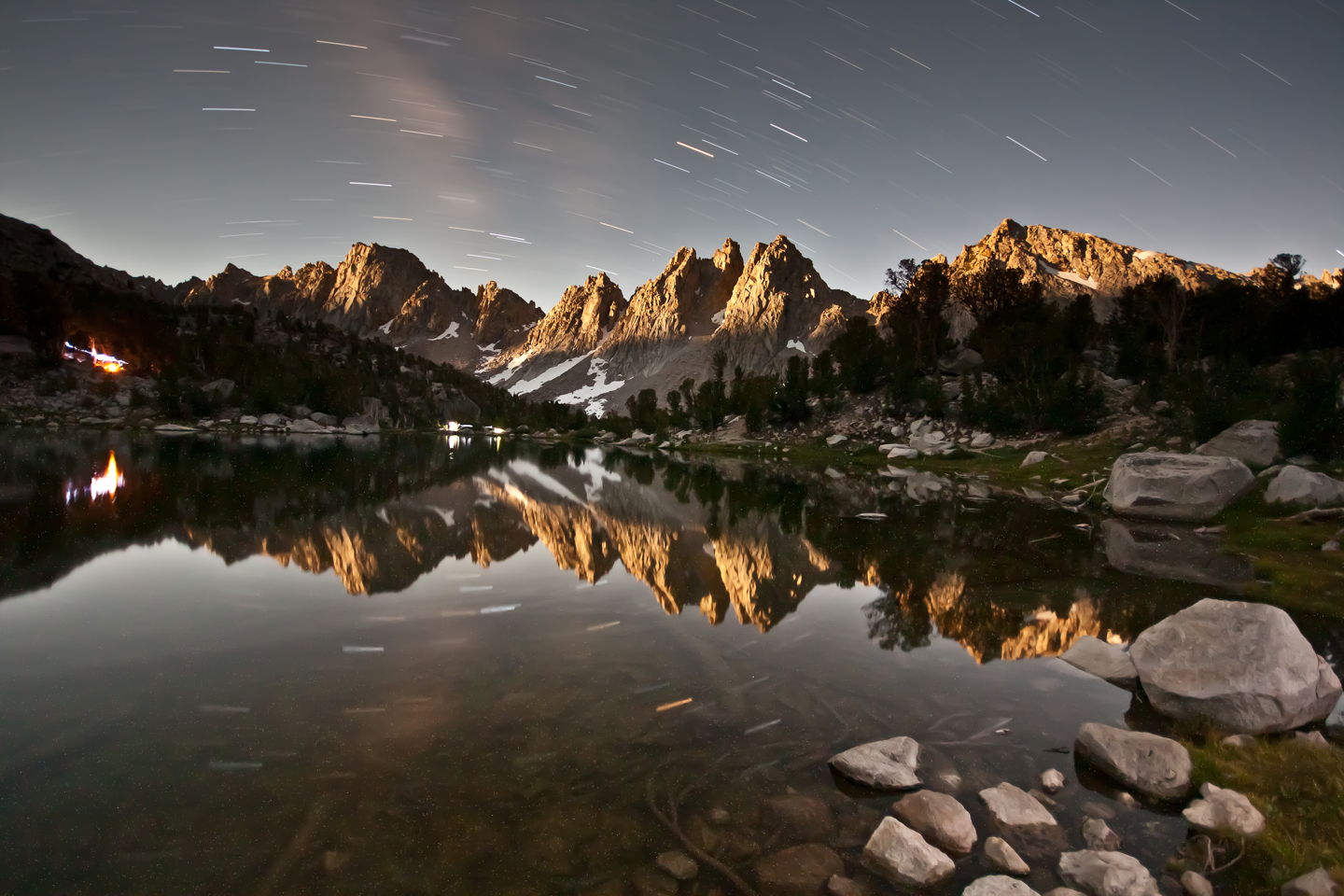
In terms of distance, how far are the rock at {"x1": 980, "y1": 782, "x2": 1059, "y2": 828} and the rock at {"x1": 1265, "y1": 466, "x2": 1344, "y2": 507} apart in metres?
24.1

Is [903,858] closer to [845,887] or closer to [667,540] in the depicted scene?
[845,887]

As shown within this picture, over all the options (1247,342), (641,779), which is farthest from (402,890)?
(1247,342)

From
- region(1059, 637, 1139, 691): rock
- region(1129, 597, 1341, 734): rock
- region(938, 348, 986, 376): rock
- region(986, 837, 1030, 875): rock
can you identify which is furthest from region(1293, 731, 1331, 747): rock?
region(938, 348, 986, 376): rock

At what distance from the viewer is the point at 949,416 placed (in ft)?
190

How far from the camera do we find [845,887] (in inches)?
181

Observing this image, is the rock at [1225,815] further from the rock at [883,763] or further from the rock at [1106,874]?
the rock at [883,763]

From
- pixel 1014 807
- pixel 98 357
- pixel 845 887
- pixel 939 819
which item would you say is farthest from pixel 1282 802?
pixel 98 357

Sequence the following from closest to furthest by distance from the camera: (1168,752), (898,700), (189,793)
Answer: (189,793), (1168,752), (898,700)

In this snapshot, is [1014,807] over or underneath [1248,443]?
underneath

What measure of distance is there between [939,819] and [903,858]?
0.70m

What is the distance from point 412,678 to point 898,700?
254 inches

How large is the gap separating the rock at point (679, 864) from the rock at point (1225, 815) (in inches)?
183

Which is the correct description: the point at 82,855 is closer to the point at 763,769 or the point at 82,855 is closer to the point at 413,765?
the point at 413,765

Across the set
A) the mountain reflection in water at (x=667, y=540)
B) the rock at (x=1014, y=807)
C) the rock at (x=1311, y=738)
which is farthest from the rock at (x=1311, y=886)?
the mountain reflection in water at (x=667, y=540)
